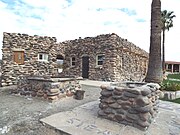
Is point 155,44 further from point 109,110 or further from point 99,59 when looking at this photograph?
point 99,59

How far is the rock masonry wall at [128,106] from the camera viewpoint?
3725 millimetres

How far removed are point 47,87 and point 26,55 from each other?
24.5 ft

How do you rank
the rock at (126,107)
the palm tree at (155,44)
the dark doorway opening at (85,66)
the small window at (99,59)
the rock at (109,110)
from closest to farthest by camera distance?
the rock at (126,107), the rock at (109,110), the palm tree at (155,44), the small window at (99,59), the dark doorway opening at (85,66)

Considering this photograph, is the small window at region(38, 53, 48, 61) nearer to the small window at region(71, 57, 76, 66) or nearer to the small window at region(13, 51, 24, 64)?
the small window at region(13, 51, 24, 64)

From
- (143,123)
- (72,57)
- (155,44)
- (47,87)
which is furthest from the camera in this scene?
(72,57)

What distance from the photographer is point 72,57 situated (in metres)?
16.3

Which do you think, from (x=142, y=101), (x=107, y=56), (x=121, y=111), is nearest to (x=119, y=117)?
(x=121, y=111)

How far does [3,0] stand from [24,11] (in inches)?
121

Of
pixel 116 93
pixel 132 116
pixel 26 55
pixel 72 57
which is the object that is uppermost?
pixel 72 57

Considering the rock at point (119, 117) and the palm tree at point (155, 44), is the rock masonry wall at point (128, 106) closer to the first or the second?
the rock at point (119, 117)

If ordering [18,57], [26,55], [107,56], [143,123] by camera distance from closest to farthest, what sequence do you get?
[143,123]
[18,57]
[26,55]
[107,56]

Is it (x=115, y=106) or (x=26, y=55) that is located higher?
(x=26, y=55)

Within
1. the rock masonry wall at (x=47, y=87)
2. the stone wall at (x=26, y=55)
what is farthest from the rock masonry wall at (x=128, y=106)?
the stone wall at (x=26, y=55)

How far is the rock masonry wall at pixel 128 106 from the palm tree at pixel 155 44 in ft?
13.8
